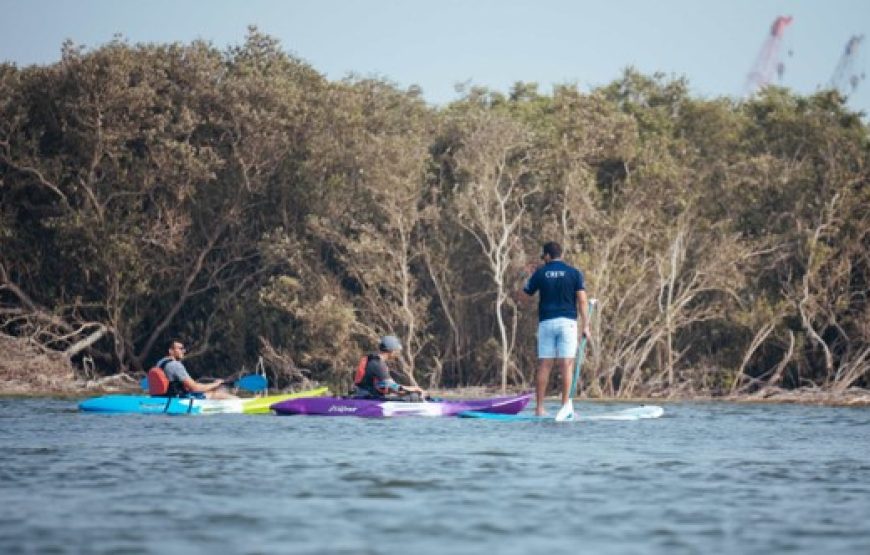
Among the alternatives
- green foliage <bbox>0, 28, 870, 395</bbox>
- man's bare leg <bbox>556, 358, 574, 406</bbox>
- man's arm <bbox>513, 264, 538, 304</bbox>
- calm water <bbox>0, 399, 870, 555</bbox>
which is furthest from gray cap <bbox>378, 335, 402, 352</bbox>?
man's arm <bbox>513, 264, 538, 304</bbox>

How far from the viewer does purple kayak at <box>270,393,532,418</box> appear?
22859mm

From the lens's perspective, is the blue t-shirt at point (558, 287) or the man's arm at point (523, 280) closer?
the blue t-shirt at point (558, 287)

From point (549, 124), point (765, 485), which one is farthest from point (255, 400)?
point (549, 124)

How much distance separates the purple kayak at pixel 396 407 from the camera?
22.9 m

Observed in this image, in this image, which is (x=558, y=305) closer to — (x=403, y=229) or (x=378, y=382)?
(x=378, y=382)

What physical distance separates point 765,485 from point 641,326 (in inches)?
957

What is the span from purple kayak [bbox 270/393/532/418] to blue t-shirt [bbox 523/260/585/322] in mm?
2314

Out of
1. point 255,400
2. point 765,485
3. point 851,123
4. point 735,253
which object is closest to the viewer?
point 765,485

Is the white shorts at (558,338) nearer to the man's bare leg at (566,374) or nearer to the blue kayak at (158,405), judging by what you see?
the man's bare leg at (566,374)

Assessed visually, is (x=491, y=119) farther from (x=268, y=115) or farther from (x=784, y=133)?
(x=784, y=133)

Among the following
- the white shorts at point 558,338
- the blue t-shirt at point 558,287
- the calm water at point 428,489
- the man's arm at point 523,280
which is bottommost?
the calm water at point 428,489

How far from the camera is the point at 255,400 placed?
2520 cm

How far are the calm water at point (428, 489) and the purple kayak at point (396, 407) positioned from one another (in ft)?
5.31

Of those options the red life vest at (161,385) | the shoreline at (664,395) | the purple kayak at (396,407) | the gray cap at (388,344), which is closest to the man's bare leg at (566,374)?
the purple kayak at (396,407)
